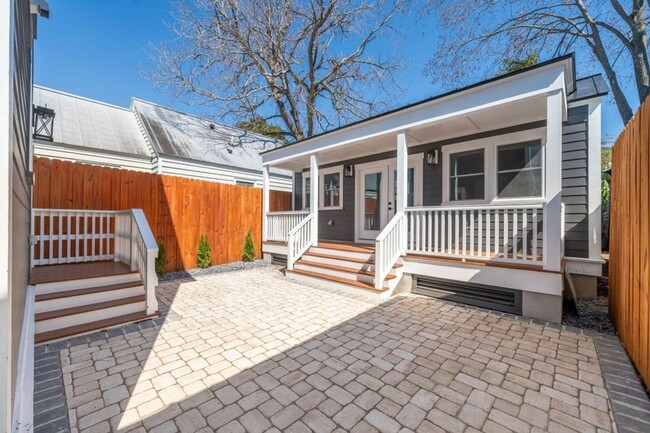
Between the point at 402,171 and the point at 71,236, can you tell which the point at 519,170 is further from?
the point at 71,236

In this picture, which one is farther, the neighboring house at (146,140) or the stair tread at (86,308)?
the neighboring house at (146,140)

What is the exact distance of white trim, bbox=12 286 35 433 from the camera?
5.40 ft

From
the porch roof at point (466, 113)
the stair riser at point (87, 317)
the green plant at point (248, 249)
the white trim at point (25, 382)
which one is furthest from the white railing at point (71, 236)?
the porch roof at point (466, 113)

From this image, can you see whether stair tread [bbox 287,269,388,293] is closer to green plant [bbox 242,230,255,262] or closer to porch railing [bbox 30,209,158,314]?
green plant [bbox 242,230,255,262]

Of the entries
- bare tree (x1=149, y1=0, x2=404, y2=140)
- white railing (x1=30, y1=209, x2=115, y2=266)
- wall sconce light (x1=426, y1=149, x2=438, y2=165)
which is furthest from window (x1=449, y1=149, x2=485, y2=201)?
bare tree (x1=149, y1=0, x2=404, y2=140)

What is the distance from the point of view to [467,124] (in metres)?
5.01

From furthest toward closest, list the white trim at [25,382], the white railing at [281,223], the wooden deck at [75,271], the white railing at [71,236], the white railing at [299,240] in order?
the white railing at [281,223]
the white railing at [299,240]
the white railing at [71,236]
the wooden deck at [75,271]
the white trim at [25,382]

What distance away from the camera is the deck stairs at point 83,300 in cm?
306

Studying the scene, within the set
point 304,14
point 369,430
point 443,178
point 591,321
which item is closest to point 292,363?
point 369,430

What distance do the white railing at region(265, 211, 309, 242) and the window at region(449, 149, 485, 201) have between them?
3.50m

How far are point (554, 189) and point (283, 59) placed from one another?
10.5m

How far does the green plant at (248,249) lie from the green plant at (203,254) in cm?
110

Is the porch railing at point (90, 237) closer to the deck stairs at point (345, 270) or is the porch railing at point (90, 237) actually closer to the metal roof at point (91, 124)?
the deck stairs at point (345, 270)

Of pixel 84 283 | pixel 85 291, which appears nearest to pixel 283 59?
pixel 84 283
